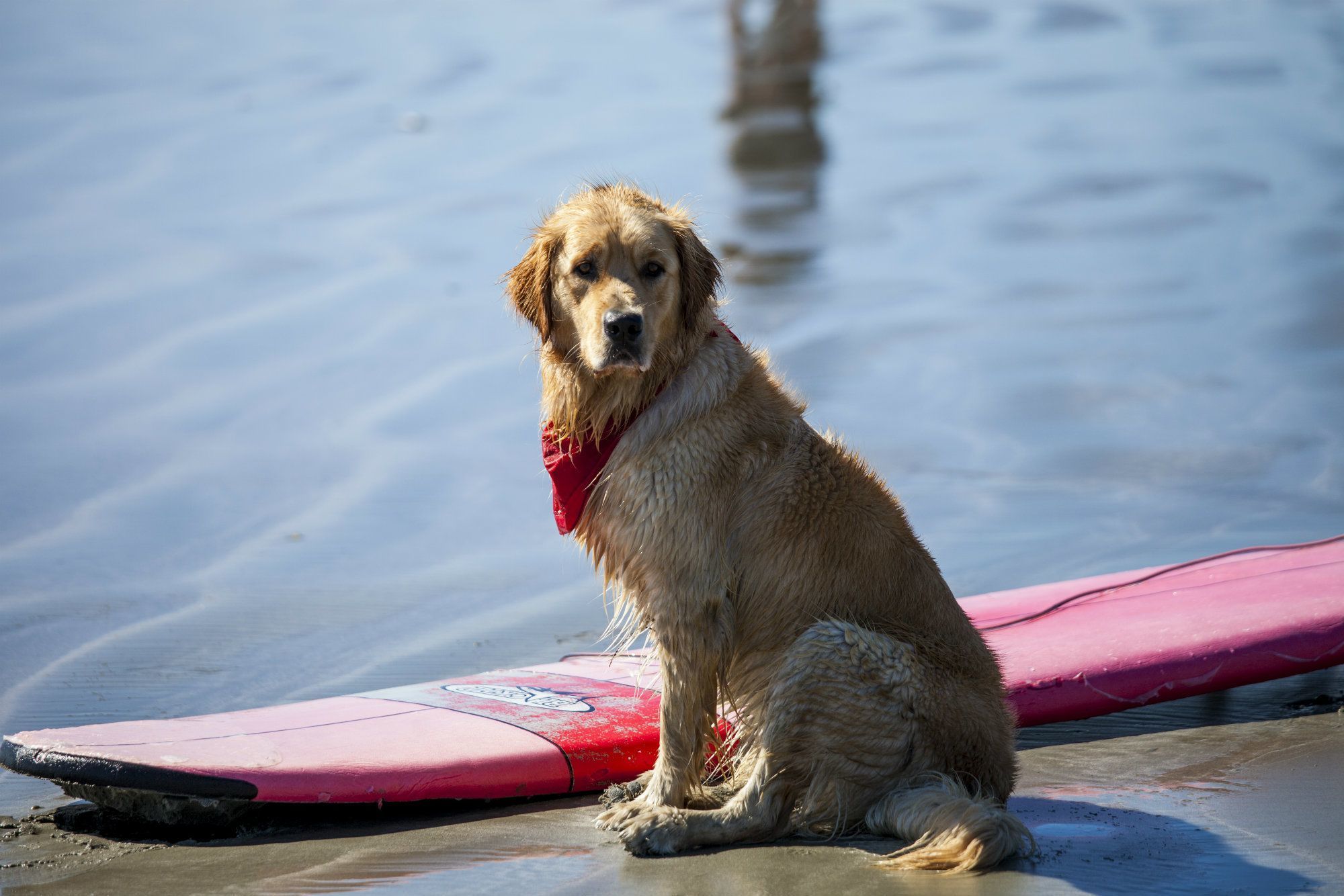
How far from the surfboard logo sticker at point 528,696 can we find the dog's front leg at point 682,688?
2.82 ft

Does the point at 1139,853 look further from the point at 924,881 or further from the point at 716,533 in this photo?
the point at 716,533

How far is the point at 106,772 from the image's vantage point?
4.59m

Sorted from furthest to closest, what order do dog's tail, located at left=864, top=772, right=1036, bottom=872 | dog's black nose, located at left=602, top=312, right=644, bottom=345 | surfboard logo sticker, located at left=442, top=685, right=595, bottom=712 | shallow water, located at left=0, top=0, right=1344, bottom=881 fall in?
shallow water, located at left=0, top=0, right=1344, bottom=881 < surfboard logo sticker, located at left=442, top=685, right=595, bottom=712 < dog's black nose, located at left=602, top=312, right=644, bottom=345 < dog's tail, located at left=864, top=772, right=1036, bottom=872

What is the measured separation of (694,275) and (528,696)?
1802 millimetres

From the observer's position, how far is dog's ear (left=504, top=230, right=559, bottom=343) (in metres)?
4.91

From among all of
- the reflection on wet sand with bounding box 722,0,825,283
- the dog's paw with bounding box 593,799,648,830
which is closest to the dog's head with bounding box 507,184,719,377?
the dog's paw with bounding box 593,799,648,830

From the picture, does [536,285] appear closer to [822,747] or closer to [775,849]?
[822,747]

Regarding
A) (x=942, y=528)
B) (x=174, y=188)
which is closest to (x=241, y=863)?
(x=942, y=528)

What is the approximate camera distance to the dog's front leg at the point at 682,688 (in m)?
4.66

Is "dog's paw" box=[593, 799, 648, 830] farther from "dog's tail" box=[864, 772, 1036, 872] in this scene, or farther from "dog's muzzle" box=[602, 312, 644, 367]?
"dog's muzzle" box=[602, 312, 644, 367]

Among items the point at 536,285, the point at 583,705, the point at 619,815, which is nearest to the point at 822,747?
the point at 619,815

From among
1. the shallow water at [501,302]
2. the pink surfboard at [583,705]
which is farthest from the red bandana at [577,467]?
the shallow water at [501,302]

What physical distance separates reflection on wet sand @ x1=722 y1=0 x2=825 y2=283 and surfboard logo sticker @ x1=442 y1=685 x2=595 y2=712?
6.57 m

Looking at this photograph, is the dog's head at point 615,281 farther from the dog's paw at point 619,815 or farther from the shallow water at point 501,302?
the shallow water at point 501,302
